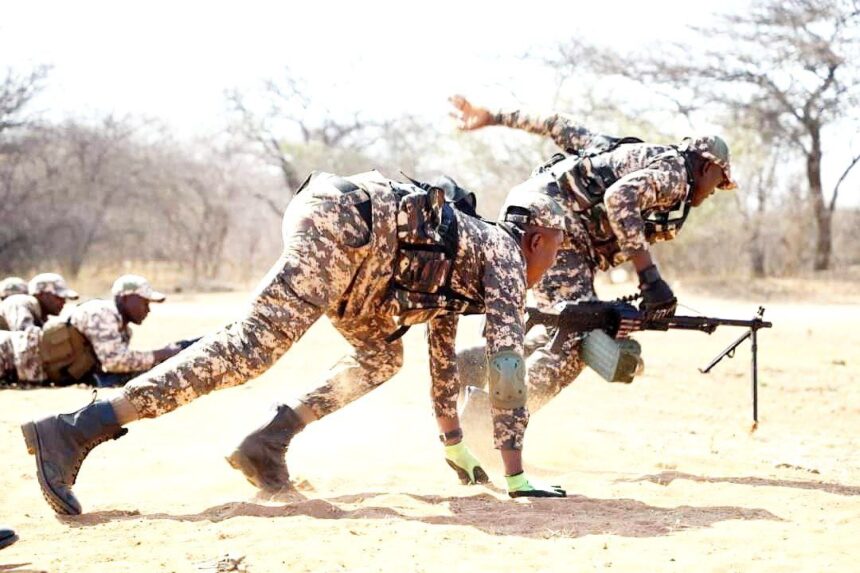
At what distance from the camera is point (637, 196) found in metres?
5.90

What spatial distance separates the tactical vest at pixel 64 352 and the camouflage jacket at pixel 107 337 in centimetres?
14

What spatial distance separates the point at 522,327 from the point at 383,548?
1.30 meters

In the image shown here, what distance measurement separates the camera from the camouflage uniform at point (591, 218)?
5918 millimetres

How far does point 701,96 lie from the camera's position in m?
24.2

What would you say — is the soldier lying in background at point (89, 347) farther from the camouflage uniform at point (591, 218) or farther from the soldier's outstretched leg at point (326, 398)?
the soldier's outstretched leg at point (326, 398)

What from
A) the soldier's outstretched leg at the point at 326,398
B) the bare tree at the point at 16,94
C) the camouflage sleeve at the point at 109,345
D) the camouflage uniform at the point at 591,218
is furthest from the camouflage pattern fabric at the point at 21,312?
the bare tree at the point at 16,94

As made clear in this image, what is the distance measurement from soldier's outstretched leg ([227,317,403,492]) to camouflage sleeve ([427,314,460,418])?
0.55 feet

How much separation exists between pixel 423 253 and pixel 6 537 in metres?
1.96

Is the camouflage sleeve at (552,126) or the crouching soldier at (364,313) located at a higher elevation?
the camouflage sleeve at (552,126)

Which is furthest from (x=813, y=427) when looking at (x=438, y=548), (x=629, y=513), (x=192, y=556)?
(x=192, y=556)

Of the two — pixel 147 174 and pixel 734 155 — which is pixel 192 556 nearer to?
pixel 734 155

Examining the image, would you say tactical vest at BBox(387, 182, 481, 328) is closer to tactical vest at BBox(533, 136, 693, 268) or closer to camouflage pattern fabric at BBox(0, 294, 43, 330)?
tactical vest at BBox(533, 136, 693, 268)

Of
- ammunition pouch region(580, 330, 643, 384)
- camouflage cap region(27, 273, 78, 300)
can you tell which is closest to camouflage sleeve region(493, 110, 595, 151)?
ammunition pouch region(580, 330, 643, 384)

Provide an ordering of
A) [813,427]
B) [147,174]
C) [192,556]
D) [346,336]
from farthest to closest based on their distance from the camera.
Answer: [147,174] < [813,427] < [346,336] < [192,556]
